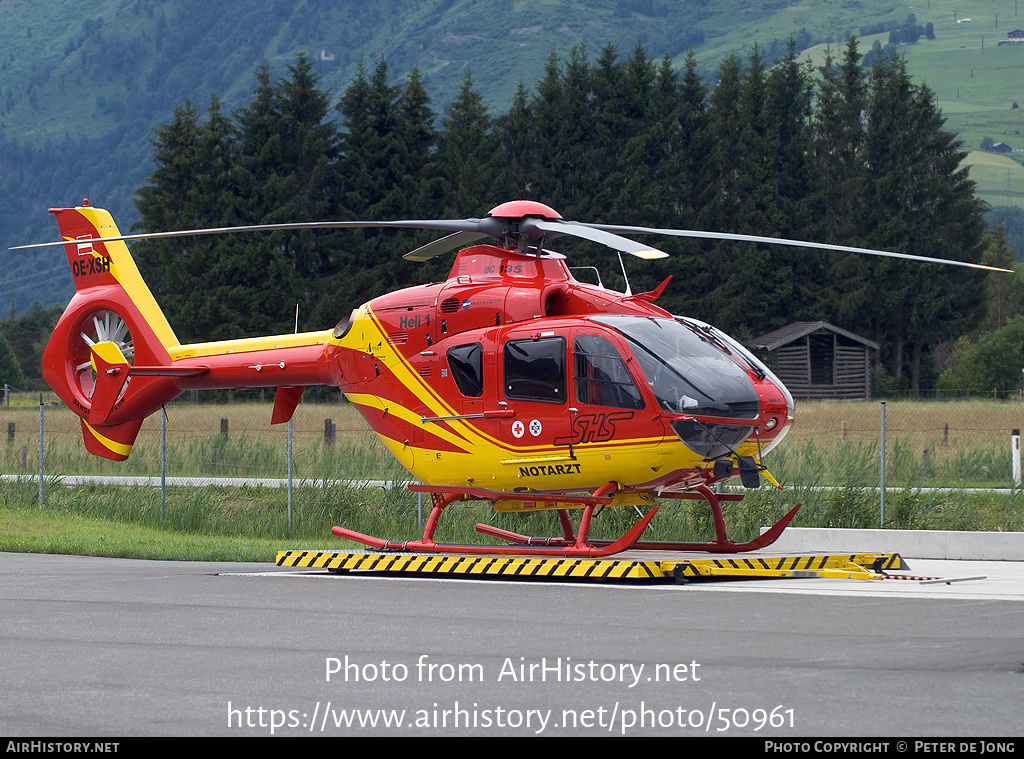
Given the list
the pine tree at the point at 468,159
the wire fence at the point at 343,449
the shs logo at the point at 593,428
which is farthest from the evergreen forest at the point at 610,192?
the shs logo at the point at 593,428

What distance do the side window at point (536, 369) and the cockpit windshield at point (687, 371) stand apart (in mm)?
613

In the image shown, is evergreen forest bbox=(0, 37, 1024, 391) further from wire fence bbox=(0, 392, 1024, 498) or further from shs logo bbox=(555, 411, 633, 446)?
shs logo bbox=(555, 411, 633, 446)

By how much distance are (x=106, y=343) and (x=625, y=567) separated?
949cm

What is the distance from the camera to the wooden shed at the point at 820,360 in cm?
5753

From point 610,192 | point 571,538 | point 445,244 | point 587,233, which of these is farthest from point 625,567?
point 610,192

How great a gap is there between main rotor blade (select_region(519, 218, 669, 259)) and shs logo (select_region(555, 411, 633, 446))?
69.1 inches

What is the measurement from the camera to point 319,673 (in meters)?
7.87

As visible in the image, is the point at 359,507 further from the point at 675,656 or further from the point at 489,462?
the point at 675,656

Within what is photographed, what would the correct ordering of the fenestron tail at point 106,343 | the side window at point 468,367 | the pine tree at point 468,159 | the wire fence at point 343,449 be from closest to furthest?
the side window at point 468,367, the fenestron tail at point 106,343, the wire fence at point 343,449, the pine tree at point 468,159

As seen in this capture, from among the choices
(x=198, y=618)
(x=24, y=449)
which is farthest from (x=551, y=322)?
(x=24, y=449)

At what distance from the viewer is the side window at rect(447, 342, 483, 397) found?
14953mm

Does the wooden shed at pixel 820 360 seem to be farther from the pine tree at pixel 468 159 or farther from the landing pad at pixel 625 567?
the landing pad at pixel 625 567

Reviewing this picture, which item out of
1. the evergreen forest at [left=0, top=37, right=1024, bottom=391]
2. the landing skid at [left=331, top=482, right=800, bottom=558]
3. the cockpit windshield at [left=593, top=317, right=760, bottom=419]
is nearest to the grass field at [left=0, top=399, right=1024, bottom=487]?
the landing skid at [left=331, top=482, right=800, bottom=558]

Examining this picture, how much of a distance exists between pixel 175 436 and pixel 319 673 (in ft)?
105
